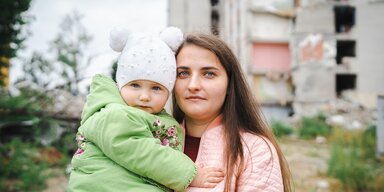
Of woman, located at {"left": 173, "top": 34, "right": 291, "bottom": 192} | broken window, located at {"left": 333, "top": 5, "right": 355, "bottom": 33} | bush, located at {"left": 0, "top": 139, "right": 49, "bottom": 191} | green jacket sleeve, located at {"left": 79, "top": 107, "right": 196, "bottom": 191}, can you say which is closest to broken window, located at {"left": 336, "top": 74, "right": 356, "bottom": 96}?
broken window, located at {"left": 333, "top": 5, "right": 355, "bottom": 33}

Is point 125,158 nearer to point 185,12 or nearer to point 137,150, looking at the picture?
point 137,150

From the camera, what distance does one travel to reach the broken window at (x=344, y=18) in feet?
69.6

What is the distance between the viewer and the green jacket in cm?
175

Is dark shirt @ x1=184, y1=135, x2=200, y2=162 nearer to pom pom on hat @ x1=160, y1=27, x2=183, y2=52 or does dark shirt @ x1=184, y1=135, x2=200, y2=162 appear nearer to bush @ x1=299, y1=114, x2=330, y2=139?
pom pom on hat @ x1=160, y1=27, x2=183, y2=52

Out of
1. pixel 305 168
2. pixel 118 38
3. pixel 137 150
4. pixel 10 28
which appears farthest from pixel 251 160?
pixel 305 168

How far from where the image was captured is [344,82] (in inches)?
873

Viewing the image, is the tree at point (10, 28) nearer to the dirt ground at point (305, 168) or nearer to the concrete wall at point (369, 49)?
the dirt ground at point (305, 168)

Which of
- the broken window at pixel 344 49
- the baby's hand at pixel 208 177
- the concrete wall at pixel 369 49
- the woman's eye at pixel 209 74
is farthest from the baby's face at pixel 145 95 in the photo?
the broken window at pixel 344 49

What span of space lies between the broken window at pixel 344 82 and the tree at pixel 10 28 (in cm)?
1931

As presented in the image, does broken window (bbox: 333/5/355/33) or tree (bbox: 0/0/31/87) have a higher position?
broken window (bbox: 333/5/355/33)

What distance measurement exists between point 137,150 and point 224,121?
0.58 m

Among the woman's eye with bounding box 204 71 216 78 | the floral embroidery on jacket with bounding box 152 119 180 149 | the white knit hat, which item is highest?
the white knit hat

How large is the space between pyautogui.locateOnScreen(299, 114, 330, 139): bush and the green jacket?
1338 cm

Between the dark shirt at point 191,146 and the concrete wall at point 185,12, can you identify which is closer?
the dark shirt at point 191,146
